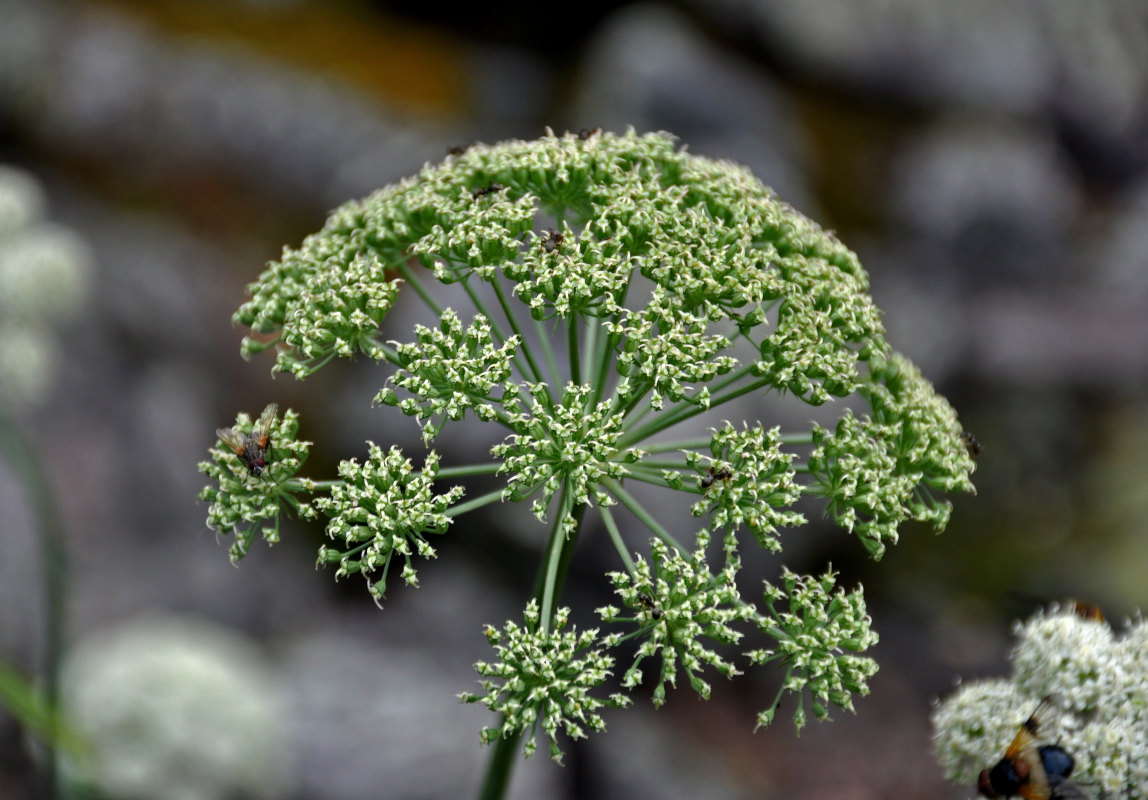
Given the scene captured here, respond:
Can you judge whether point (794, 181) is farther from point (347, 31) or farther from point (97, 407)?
point (97, 407)

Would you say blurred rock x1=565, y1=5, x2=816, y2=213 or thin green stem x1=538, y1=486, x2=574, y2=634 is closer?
thin green stem x1=538, y1=486, x2=574, y2=634

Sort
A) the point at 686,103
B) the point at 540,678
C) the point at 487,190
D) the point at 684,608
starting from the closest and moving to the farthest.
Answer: the point at 540,678 < the point at 684,608 < the point at 487,190 < the point at 686,103

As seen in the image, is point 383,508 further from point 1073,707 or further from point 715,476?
point 1073,707

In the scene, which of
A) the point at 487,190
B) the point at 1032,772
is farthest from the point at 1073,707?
the point at 487,190

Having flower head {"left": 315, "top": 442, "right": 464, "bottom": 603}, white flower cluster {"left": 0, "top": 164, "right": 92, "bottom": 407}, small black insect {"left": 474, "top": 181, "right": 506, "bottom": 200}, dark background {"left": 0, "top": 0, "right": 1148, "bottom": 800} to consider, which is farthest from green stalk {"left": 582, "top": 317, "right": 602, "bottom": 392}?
Answer: dark background {"left": 0, "top": 0, "right": 1148, "bottom": 800}

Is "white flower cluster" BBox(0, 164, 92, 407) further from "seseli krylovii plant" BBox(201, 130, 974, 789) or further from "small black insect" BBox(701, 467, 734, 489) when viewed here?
"small black insect" BBox(701, 467, 734, 489)

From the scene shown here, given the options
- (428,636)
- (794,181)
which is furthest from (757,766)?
(794,181)
